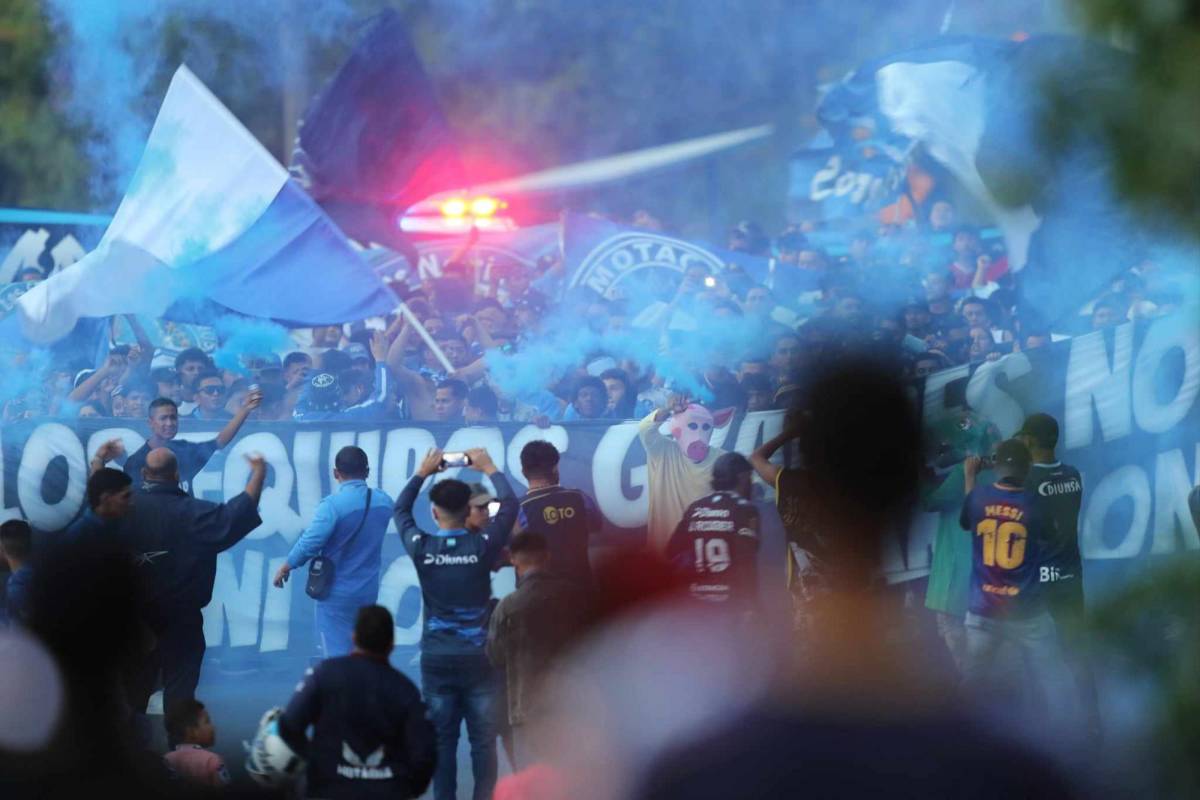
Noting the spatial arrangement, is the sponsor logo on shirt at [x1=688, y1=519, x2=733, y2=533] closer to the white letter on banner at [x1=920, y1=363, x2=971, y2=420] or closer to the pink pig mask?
the pink pig mask

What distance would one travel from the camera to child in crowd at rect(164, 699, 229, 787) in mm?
5160

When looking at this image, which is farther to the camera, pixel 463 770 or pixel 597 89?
pixel 597 89

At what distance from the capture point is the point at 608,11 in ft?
74.6

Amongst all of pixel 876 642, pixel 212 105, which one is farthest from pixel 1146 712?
pixel 212 105

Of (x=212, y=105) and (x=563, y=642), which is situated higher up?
(x=212, y=105)

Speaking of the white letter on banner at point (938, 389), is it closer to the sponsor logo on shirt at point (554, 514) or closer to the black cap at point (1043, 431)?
the black cap at point (1043, 431)

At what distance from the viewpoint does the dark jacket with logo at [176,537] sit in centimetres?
649

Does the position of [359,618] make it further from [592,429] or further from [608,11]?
[608,11]

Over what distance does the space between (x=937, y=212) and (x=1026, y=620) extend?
588 centimetres

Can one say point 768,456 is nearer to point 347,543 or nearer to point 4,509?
point 347,543

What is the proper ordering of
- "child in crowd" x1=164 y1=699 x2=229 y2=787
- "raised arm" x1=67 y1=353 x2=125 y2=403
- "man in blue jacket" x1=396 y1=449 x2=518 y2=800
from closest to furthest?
"child in crowd" x1=164 y1=699 x2=229 y2=787, "man in blue jacket" x1=396 y1=449 x2=518 y2=800, "raised arm" x1=67 y1=353 x2=125 y2=403

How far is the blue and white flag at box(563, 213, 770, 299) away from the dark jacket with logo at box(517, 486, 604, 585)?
4.18 m

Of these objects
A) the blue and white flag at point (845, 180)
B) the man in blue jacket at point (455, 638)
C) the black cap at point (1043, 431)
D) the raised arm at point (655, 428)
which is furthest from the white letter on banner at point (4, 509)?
the blue and white flag at point (845, 180)

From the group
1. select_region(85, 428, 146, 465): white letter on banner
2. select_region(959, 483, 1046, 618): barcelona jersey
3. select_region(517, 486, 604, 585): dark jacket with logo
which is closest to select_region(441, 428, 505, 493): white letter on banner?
select_region(517, 486, 604, 585): dark jacket with logo
